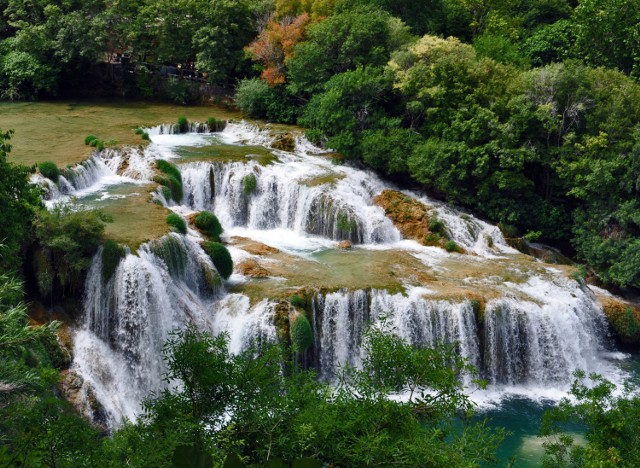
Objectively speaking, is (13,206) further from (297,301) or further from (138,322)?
(297,301)

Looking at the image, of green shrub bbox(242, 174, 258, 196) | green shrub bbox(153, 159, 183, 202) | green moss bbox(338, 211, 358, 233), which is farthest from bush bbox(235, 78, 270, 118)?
green moss bbox(338, 211, 358, 233)

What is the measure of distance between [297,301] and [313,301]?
576mm

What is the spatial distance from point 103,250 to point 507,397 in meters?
12.0

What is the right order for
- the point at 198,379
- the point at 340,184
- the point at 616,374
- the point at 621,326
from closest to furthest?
the point at 198,379, the point at 616,374, the point at 621,326, the point at 340,184

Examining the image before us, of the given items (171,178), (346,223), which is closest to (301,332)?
(346,223)

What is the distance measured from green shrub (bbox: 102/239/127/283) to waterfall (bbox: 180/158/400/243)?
767cm

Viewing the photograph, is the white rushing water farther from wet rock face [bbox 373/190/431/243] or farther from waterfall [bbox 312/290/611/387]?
wet rock face [bbox 373/190/431/243]

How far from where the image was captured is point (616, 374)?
19312 mm

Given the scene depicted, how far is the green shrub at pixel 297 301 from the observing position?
17547 millimetres

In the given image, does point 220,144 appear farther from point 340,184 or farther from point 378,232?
point 378,232

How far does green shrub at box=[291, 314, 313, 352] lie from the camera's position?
16984 millimetres

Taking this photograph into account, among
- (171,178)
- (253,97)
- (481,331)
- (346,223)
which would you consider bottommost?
(481,331)

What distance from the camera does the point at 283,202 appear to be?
24.4 m

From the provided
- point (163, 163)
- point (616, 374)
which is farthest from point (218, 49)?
point (616, 374)
